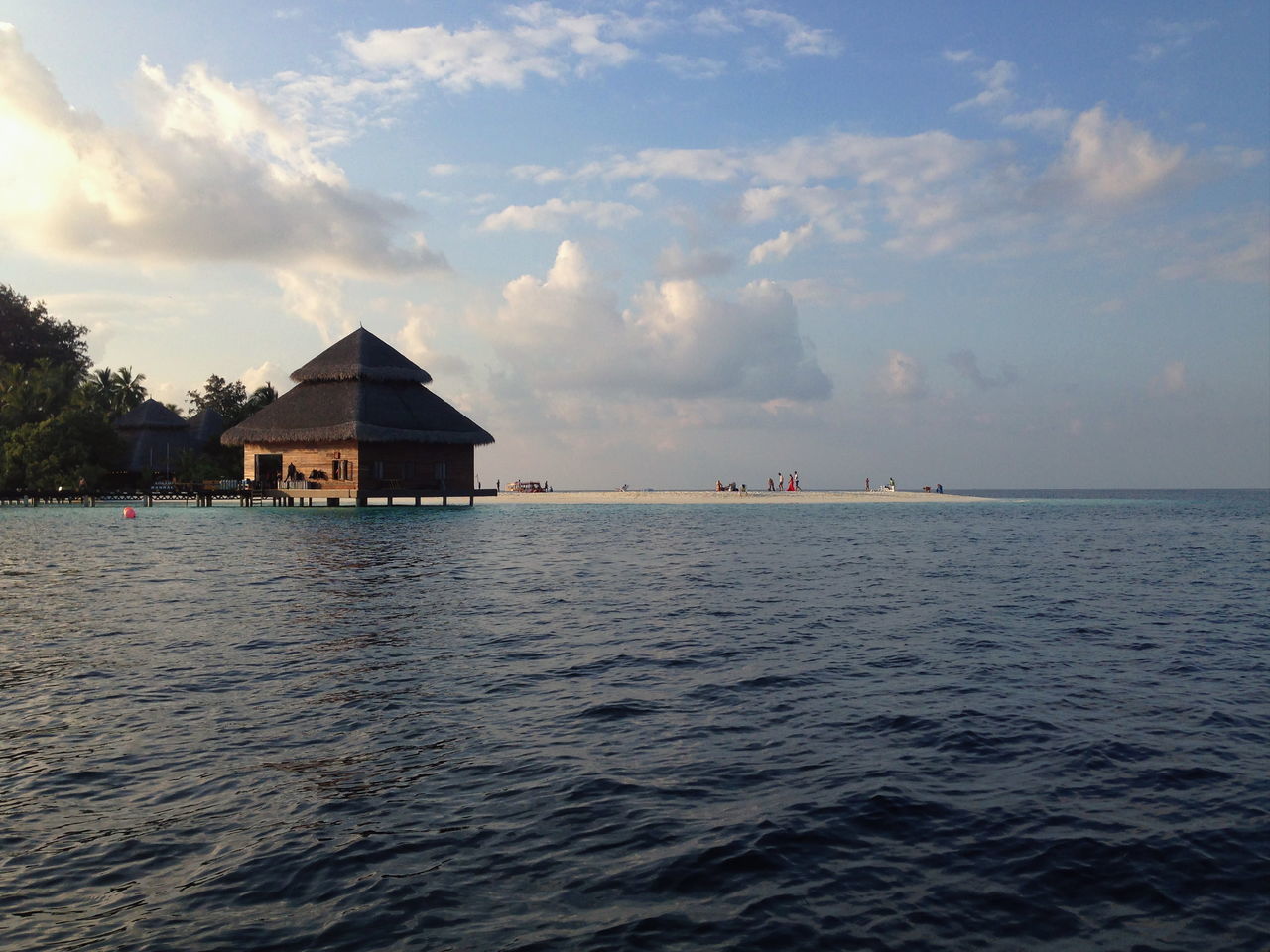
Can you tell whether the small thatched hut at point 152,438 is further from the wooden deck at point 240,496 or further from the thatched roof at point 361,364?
the thatched roof at point 361,364

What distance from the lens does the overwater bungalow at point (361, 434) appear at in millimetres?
57125

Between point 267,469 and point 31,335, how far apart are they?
54.0 metres

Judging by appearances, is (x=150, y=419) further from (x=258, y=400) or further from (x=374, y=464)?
(x=374, y=464)

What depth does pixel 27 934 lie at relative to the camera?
5.12 meters

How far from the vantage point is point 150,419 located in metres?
74.2

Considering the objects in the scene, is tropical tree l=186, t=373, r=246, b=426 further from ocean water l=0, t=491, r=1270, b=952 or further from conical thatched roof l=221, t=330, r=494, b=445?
ocean water l=0, t=491, r=1270, b=952

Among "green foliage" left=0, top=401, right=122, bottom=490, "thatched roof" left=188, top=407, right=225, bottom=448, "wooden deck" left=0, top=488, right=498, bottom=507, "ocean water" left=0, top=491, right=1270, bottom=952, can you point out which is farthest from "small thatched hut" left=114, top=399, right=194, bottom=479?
"ocean water" left=0, top=491, right=1270, bottom=952

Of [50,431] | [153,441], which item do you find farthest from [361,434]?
[153,441]

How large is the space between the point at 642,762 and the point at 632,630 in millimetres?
7392

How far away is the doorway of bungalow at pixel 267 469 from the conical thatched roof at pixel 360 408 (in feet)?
6.56

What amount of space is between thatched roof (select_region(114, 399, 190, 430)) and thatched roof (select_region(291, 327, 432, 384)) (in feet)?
64.5

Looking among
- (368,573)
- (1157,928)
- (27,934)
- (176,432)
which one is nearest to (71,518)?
(176,432)

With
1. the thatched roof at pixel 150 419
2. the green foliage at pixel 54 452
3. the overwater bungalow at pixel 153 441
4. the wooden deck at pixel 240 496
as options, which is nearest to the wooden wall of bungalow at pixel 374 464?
the wooden deck at pixel 240 496

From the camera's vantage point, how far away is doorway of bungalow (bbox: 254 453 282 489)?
6144 cm
